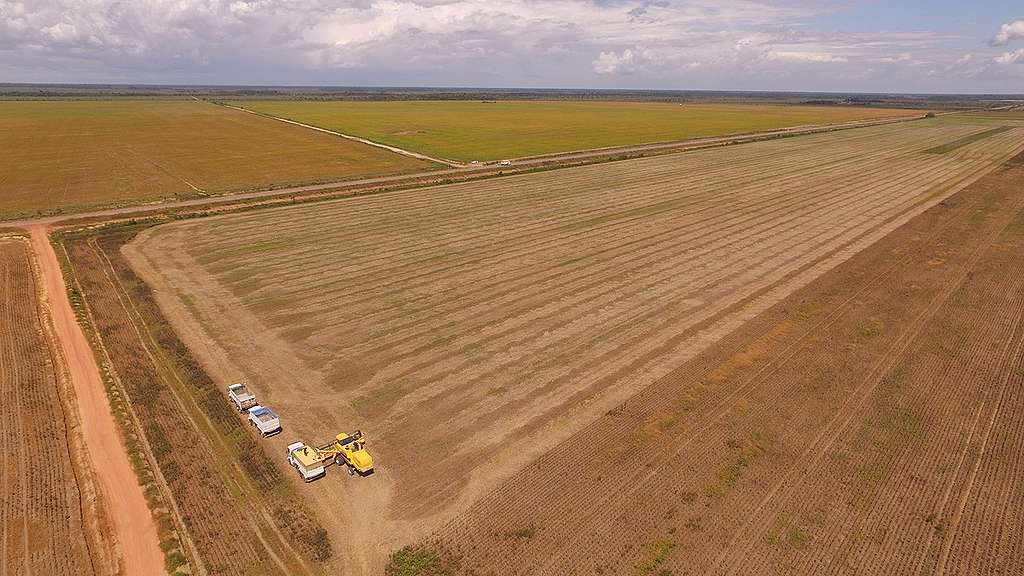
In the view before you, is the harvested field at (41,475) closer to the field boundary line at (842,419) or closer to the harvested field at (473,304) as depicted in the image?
the harvested field at (473,304)

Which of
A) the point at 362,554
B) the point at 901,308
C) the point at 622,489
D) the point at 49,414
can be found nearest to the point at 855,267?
the point at 901,308

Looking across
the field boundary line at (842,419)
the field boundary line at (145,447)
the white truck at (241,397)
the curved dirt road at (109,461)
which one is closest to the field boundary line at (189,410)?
the white truck at (241,397)

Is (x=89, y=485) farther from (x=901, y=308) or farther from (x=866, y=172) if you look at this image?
(x=866, y=172)

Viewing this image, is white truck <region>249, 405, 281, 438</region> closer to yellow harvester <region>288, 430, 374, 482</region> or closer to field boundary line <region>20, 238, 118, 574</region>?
yellow harvester <region>288, 430, 374, 482</region>

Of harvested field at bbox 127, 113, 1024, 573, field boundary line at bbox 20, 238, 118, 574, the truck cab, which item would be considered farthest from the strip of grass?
field boundary line at bbox 20, 238, 118, 574

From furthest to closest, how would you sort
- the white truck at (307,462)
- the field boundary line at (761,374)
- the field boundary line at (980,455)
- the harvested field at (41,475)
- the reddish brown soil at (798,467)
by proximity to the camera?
the field boundary line at (761,374)
the white truck at (307,462)
the field boundary line at (980,455)
the reddish brown soil at (798,467)
the harvested field at (41,475)

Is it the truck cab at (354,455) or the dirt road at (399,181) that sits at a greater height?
the dirt road at (399,181)
